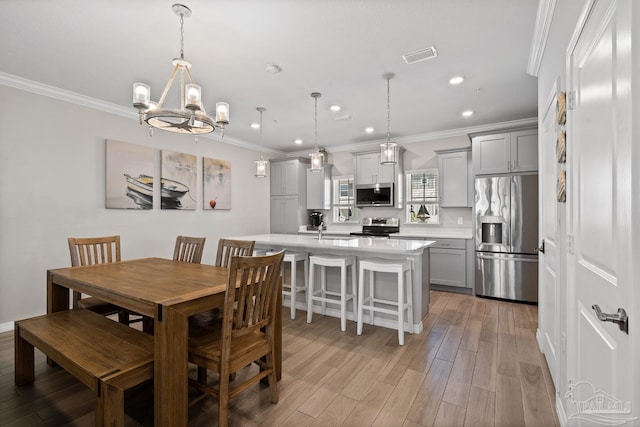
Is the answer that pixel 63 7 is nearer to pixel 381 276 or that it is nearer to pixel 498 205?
pixel 381 276

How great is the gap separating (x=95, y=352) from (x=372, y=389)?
1.75 m

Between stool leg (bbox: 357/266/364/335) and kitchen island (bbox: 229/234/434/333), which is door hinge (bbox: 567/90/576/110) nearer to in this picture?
kitchen island (bbox: 229/234/434/333)

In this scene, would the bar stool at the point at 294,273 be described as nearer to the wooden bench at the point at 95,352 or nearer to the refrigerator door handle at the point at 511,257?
the wooden bench at the point at 95,352

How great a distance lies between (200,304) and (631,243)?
1.88 meters

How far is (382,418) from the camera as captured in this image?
70.1 inches

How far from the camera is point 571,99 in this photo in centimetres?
155

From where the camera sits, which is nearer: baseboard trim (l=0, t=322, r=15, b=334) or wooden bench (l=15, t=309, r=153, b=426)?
wooden bench (l=15, t=309, r=153, b=426)

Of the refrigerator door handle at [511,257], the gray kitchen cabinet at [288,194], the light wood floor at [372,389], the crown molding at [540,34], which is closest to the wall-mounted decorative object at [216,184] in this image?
the gray kitchen cabinet at [288,194]

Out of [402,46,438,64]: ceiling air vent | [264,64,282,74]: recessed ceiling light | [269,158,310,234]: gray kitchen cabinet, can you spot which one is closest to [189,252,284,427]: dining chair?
[264,64,282,74]: recessed ceiling light

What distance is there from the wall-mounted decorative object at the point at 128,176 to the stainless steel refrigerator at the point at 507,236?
15.9 ft

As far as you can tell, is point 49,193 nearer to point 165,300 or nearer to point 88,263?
point 88,263

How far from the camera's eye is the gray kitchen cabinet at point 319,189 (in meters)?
6.27

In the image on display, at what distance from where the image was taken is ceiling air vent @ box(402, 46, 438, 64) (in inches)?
102

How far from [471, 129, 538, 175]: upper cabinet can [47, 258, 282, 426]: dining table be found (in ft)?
12.4
